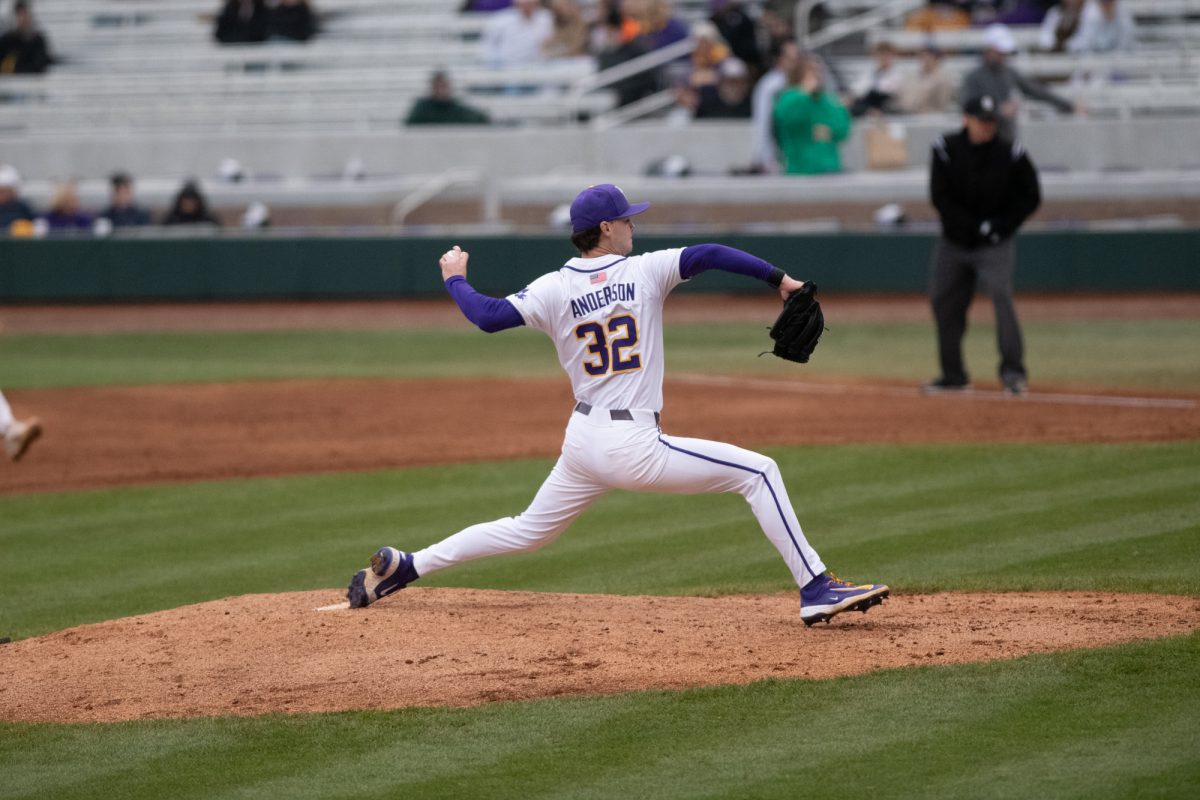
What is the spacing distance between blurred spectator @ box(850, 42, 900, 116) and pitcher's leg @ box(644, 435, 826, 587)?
16.1 metres

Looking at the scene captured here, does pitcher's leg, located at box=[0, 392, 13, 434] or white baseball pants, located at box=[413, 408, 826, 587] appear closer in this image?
white baseball pants, located at box=[413, 408, 826, 587]

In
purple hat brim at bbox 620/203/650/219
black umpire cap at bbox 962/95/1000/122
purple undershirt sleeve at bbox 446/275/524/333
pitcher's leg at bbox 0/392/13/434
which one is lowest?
pitcher's leg at bbox 0/392/13/434

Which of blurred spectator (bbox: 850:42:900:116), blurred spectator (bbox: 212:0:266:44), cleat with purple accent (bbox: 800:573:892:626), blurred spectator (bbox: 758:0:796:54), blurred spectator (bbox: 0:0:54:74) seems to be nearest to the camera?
cleat with purple accent (bbox: 800:573:892:626)

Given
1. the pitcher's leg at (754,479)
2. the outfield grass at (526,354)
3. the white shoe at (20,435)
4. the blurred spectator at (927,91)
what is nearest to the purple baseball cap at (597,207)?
the pitcher's leg at (754,479)

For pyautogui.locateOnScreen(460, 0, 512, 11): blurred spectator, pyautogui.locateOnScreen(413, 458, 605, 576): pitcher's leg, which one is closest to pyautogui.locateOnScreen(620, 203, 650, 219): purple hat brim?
pyautogui.locateOnScreen(413, 458, 605, 576): pitcher's leg

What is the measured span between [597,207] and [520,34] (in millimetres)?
18626

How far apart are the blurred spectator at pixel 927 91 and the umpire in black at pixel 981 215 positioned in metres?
8.97

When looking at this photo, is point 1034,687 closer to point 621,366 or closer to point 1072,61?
point 621,366

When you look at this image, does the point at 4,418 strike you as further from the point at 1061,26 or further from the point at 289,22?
the point at 289,22

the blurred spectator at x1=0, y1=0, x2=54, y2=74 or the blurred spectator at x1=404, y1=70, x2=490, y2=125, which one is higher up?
the blurred spectator at x1=0, y1=0, x2=54, y2=74

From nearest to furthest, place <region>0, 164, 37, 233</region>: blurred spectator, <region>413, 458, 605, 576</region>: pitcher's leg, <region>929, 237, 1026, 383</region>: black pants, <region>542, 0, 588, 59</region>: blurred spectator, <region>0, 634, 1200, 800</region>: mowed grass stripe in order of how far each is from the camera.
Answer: <region>0, 634, 1200, 800</region>: mowed grass stripe
<region>413, 458, 605, 576</region>: pitcher's leg
<region>929, 237, 1026, 383</region>: black pants
<region>0, 164, 37, 233</region>: blurred spectator
<region>542, 0, 588, 59</region>: blurred spectator

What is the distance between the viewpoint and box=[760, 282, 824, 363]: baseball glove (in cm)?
604

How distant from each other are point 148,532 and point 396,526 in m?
1.39

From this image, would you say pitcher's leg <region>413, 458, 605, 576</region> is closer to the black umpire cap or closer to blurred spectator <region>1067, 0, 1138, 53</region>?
the black umpire cap
